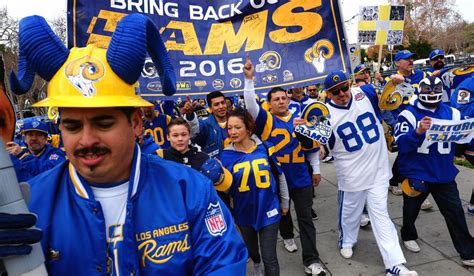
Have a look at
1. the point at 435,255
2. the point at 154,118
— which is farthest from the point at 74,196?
the point at 435,255

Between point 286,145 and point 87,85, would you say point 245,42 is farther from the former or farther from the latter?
point 87,85

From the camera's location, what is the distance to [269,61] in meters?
4.17

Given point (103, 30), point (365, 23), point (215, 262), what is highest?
point (365, 23)

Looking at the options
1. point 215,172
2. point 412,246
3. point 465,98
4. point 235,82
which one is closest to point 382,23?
point 465,98

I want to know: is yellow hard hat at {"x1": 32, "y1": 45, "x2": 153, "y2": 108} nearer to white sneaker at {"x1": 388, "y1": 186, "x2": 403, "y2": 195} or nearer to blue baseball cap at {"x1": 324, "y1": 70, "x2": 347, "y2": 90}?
blue baseball cap at {"x1": 324, "y1": 70, "x2": 347, "y2": 90}

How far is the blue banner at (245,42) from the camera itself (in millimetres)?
4051

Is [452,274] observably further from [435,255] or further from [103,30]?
[103,30]

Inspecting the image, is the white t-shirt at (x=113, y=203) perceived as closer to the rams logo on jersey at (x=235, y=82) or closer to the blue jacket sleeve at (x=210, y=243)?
the blue jacket sleeve at (x=210, y=243)

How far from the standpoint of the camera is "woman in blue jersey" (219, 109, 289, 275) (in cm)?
327

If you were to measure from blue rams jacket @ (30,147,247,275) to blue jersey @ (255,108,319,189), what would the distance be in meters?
2.41

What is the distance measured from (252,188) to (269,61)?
1.64m

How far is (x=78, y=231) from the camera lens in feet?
4.52

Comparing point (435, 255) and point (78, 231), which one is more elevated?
point (78, 231)

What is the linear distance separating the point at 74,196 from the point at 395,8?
7077 millimetres
